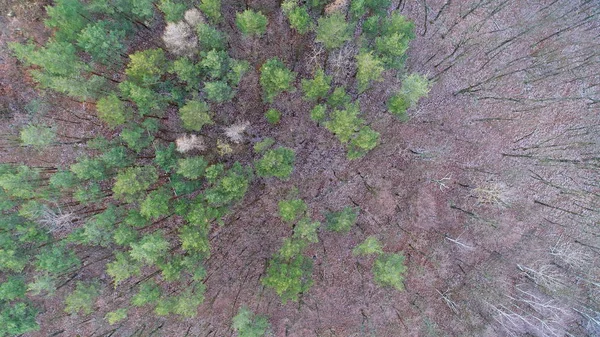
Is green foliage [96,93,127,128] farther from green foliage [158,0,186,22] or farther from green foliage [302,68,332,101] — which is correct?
green foliage [302,68,332,101]

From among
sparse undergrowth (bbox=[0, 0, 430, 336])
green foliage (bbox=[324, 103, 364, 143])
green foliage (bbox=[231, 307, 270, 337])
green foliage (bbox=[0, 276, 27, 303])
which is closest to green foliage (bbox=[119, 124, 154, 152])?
sparse undergrowth (bbox=[0, 0, 430, 336])

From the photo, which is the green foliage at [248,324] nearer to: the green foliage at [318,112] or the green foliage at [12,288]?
the green foliage at [12,288]

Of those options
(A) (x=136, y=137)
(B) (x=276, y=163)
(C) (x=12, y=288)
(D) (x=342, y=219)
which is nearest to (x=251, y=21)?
(B) (x=276, y=163)

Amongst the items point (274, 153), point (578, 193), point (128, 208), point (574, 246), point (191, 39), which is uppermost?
point (191, 39)

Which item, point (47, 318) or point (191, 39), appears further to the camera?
point (47, 318)

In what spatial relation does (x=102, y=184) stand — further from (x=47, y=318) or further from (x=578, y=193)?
(x=578, y=193)

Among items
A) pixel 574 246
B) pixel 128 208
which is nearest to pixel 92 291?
pixel 128 208

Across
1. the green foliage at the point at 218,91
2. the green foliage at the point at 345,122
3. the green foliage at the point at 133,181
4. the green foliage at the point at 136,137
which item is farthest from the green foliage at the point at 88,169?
the green foliage at the point at 345,122
